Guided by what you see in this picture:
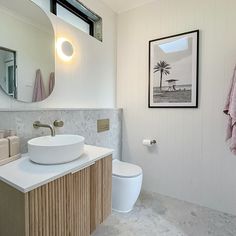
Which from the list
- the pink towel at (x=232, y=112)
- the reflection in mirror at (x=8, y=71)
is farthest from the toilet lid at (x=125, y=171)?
the reflection in mirror at (x=8, y=71)

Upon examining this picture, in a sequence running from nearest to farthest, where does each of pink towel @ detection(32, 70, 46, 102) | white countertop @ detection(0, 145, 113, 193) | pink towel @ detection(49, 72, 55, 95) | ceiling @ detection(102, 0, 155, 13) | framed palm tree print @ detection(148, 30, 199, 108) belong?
white countertop @ detection(0, 145, 113, 193) < pink towel @ detection(32, 70, 46, 102) < pink towel @ detection(49, 72, 55, 95) < framed palm tree print @ detection(148, 30, 199, 108) < ceiling @ detection(102, 0, 155, 13)

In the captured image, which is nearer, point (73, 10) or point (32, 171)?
point (32, 171)

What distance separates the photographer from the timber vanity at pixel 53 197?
2.80 ft

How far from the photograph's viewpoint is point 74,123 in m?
1.72

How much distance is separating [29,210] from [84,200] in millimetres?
371

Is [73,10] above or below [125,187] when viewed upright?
above

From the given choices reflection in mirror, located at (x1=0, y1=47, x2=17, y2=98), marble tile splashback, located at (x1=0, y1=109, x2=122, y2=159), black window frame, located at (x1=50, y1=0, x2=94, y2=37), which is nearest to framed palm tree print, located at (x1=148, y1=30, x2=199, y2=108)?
marble tile splashback, located at (x1=0, y1=109, x2=122, y2=159)

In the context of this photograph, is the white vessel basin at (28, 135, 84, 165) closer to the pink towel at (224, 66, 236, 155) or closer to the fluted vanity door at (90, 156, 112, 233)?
the fluted vanity door at (90, 156, 112, 233)

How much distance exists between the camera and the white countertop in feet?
2.79

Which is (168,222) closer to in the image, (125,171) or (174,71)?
(125,171)

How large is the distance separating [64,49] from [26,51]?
1.28 ft

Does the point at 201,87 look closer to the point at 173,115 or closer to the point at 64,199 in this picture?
the point at 173,115

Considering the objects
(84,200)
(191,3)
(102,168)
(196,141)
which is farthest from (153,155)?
(191,3)

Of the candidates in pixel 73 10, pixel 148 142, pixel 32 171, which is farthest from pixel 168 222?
pixel 73 10
